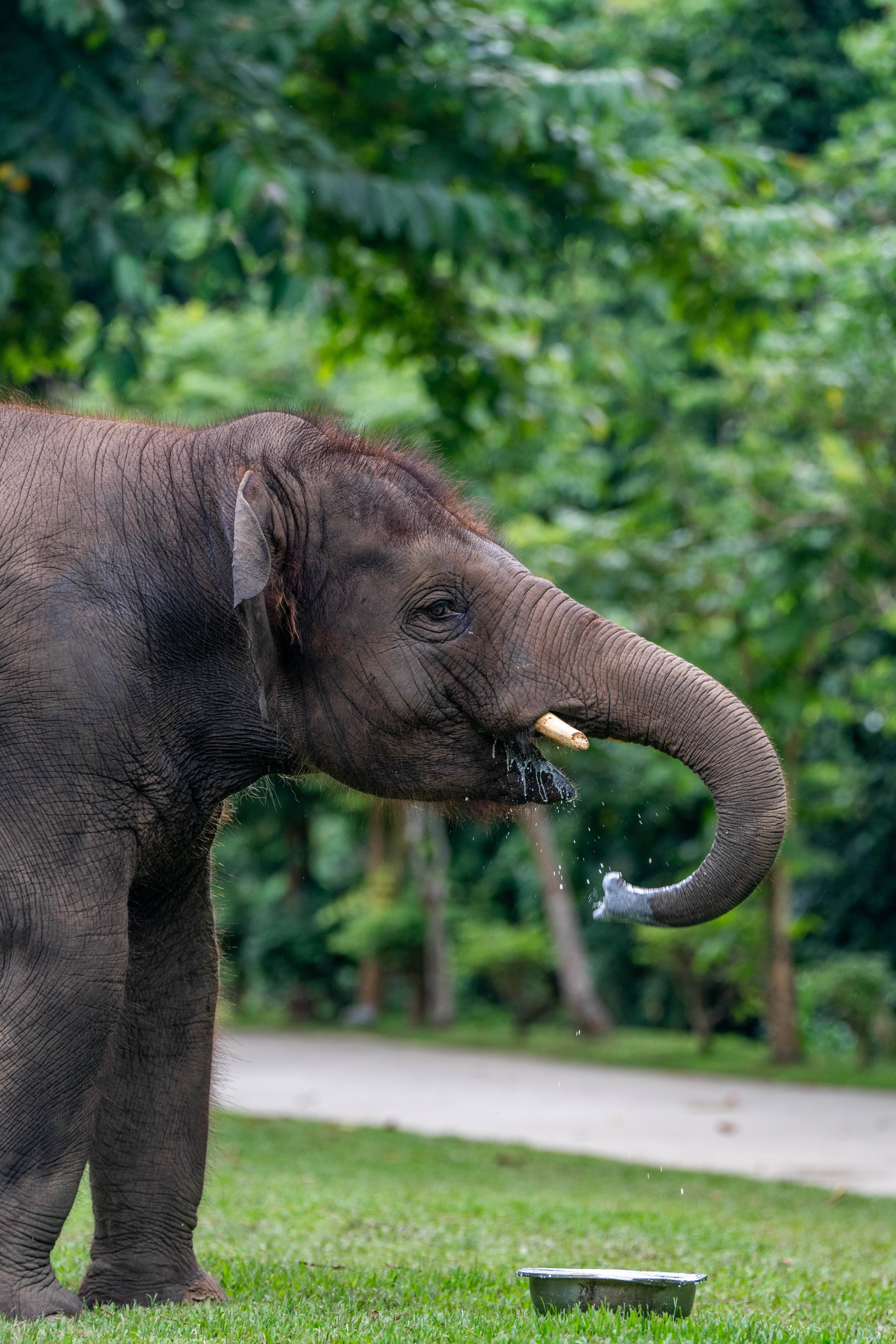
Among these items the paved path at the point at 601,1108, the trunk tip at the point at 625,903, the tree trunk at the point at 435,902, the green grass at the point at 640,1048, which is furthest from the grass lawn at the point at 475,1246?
the tree trunk at the point at 435,902

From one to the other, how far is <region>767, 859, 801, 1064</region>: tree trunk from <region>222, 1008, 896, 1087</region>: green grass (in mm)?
177

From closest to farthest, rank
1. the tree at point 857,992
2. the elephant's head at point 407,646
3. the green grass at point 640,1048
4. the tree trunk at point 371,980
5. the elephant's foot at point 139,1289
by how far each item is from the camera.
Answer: the elephant's head at point 407,646, the elephant's foot at point 139,1289, the green grass at point 640,1048, the tree at point 857,992, the tree trunk at point 371,980

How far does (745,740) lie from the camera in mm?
4203

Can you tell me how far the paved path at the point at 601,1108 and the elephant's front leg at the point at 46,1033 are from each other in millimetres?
4973

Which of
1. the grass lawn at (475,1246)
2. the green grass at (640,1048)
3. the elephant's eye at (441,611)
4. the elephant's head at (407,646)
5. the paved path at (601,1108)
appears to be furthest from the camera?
the green grass at (640,1048)

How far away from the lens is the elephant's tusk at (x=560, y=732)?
4.30m

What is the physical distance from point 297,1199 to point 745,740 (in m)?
4.51

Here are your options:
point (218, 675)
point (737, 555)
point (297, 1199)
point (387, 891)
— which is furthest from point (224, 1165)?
point (387, 891)

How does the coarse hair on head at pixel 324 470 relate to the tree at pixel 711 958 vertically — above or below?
above

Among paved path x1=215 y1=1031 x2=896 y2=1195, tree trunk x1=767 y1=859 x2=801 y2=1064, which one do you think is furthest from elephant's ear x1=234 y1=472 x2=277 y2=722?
tree trunk x1=767 y1=859 x2=801 y2=1064

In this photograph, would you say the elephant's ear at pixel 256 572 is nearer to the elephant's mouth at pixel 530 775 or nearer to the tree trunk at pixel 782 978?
the elephant's mouth at pixel 530 775

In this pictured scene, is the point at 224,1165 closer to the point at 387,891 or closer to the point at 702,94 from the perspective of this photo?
the point at 702,94

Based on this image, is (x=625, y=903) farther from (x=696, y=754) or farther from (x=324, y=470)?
(x=324, y=470)

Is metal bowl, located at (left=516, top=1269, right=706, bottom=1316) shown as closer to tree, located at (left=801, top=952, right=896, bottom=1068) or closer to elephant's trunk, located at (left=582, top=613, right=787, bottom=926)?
elephant's trunk, located at (left=582, top=613, right=787, bottom=926)
